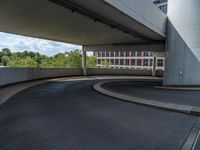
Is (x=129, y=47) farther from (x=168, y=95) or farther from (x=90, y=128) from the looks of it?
(x=90, y=128)

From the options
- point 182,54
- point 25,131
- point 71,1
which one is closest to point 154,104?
point 25,131

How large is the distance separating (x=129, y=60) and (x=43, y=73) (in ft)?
175

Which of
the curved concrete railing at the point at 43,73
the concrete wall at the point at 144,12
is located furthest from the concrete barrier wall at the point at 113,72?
the concrete wall at the point at 144,12

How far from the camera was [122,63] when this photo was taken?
226ft

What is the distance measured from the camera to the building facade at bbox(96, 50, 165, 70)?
5838 cm

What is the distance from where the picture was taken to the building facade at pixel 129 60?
5838 cm

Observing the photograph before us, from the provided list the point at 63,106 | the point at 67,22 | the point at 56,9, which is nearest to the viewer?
the point at 63,106

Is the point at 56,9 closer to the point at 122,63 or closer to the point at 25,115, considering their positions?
the point at 25,115

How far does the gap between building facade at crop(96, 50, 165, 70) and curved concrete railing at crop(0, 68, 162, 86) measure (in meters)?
31.6

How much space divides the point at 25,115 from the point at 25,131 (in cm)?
133

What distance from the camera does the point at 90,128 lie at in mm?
4070

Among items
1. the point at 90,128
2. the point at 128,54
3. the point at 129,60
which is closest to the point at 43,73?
the point at 90,128

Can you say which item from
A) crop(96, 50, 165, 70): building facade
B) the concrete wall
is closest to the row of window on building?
crop(96, 50, 165, 70): building facade

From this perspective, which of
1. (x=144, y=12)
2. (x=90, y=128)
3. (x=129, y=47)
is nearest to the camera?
(x=90, y=128)
